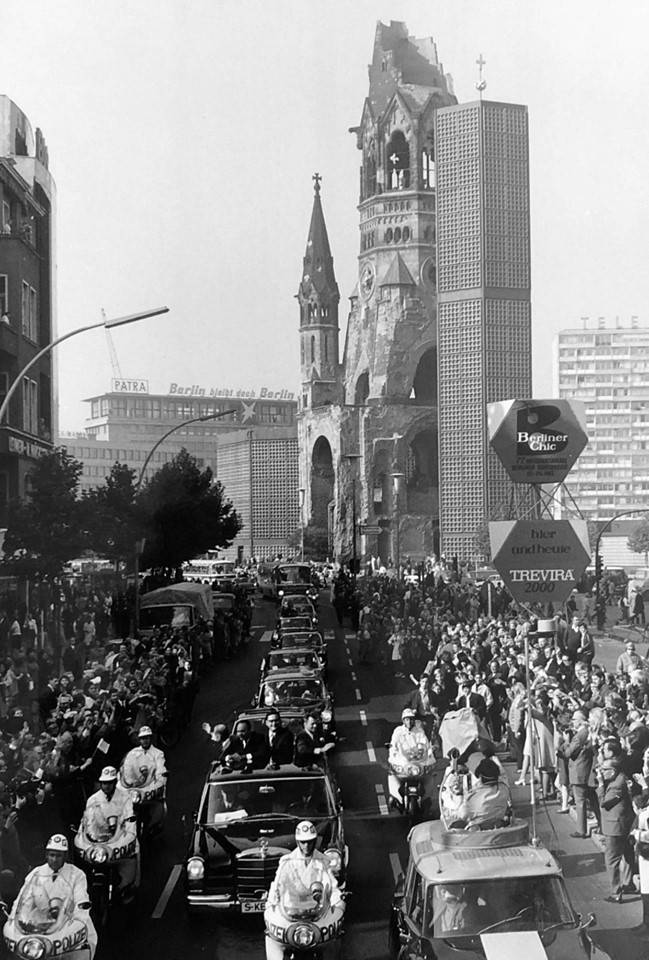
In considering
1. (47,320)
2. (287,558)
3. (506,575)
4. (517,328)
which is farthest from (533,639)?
(287,558)

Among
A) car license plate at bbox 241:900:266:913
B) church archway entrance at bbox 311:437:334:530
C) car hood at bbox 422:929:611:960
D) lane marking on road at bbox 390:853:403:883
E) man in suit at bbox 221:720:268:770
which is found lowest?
lane marking on road at bbox 390:853:403:883

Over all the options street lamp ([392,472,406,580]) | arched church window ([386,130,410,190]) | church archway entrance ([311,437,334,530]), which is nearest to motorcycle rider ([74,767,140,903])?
street lamp ([392,472,406,580])

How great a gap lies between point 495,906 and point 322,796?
377 centimetres

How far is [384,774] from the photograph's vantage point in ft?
59.1

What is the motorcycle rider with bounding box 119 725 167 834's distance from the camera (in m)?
13.9

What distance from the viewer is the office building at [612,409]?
230 ft

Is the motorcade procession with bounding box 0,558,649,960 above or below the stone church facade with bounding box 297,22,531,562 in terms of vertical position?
below

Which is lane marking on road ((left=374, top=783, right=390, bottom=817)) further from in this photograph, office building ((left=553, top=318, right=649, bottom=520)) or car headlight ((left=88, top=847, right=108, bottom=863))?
office building ((left=553, top=318, right=649, bottom=520))

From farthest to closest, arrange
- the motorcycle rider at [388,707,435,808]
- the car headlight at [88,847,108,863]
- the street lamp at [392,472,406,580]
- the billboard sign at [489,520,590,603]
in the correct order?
the street lamp at [392,472,406,580] < the billboard sign at [489,520,590,603] < the motorcycle rider at [388,707,435,808] < the car headlight at [88,847,108,863]

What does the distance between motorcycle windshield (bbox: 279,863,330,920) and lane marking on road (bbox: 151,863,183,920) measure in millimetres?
2223

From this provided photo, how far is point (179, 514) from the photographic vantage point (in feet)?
129

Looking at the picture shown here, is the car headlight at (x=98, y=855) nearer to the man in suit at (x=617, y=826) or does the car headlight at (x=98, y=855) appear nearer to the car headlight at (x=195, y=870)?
the car headlight at (x=195, y=870)

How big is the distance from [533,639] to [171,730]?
6060 millimetres

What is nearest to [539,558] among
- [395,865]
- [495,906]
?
[395,865]
